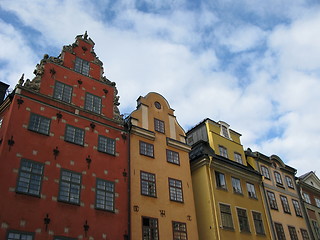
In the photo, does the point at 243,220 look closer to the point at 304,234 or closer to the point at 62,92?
the point at 304,234

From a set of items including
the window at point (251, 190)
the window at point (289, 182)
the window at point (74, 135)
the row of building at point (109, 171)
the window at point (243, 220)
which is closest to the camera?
the row of building at point (109, 171)

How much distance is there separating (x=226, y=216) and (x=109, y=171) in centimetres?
1071

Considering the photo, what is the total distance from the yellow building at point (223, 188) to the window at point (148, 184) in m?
5.26

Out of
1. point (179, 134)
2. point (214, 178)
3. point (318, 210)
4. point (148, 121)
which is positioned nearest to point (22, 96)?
point (148, 121)

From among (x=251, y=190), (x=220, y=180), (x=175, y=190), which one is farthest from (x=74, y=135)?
(x=251, y=190)

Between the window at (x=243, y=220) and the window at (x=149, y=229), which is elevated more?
the window at (x=243, y=220)

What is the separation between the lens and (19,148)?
1716cm

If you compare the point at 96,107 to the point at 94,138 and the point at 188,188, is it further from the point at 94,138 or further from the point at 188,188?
the point at 188,188

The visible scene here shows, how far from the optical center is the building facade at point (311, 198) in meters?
34.5

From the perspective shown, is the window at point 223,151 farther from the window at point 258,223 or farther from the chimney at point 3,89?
the chimney at point 3,89

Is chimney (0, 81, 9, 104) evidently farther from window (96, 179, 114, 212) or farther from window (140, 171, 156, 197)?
window (140, 171, 156, 197)

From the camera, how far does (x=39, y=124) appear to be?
61.4 ft

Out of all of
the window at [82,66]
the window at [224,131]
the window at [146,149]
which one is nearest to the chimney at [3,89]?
the window at [82,66]

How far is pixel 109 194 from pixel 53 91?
24.3 ft
